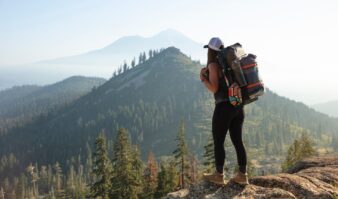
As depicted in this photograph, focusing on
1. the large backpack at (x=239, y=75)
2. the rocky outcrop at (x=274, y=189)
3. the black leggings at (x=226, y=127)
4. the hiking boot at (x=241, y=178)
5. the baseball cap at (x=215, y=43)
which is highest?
the baseball cap at (x=215, y=43)

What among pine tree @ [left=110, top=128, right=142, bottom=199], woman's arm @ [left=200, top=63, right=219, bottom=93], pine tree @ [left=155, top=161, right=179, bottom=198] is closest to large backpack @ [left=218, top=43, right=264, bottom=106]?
woman's arm @ [left=200, top=63, right=219, bottom=93]

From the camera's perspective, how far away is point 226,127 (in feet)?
32.0

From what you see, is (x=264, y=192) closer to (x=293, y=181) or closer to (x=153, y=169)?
(x=293, y=181)

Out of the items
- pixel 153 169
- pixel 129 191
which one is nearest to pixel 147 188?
pixel 153 169

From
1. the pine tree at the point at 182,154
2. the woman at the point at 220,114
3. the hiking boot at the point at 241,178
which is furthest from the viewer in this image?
the pine tree at the point at 182,154

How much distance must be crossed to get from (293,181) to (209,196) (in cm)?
284

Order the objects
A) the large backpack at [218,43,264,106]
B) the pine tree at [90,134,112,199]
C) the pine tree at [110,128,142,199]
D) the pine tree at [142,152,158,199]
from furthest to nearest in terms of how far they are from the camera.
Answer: the pine tree at [142,152,158,199] < the pine tree at [110,128,142,199] < the pine tree at [90,134,112,199] < the large backpack at [218,43,264,106]

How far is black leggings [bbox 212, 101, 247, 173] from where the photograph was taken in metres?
9.49

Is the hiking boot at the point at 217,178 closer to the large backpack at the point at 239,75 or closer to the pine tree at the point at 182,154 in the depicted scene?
the large backpack at the point at 239,75

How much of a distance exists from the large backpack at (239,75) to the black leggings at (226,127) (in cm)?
49

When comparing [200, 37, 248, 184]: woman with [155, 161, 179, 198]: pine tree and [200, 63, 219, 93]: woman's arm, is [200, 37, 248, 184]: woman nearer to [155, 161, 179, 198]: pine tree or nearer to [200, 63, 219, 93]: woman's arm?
[200, 63, 219, 93]: woman's arm

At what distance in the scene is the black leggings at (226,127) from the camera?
9492 mm

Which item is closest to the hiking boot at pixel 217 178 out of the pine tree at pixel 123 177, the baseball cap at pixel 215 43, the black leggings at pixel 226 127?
the black leggings at pixel 226 127

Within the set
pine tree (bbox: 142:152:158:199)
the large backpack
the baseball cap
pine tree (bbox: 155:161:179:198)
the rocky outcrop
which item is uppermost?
the baseball cap
